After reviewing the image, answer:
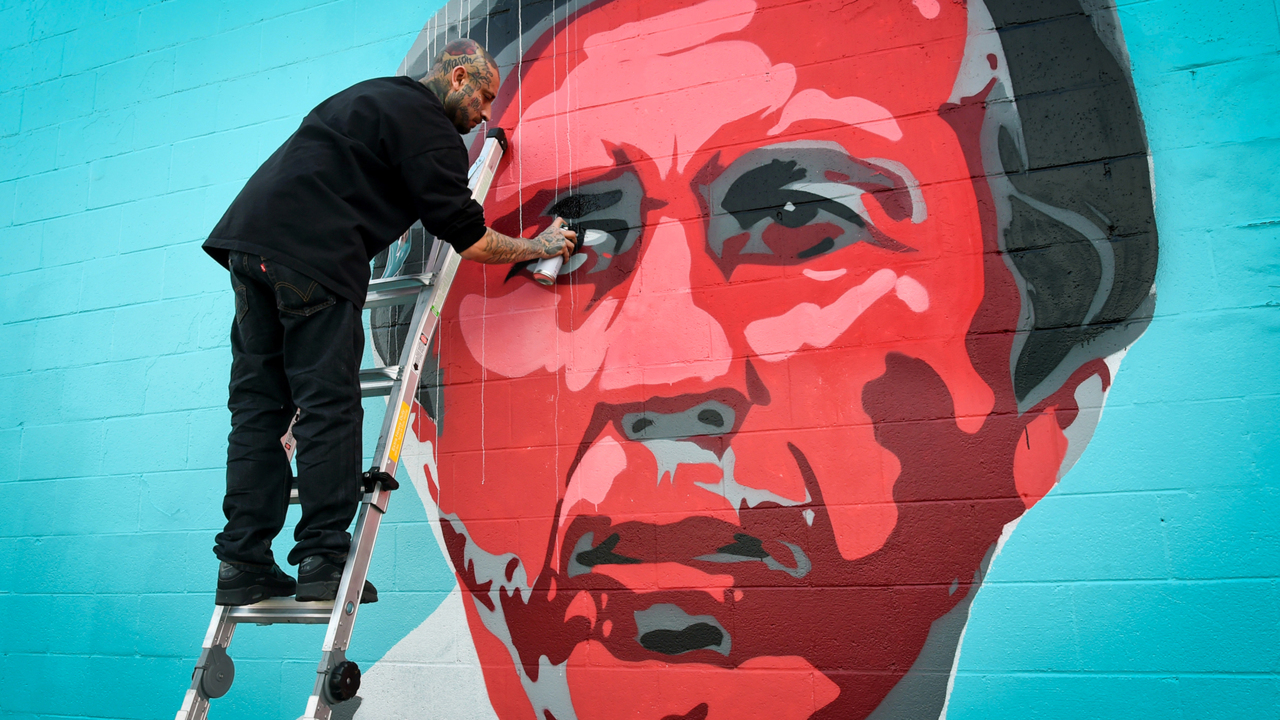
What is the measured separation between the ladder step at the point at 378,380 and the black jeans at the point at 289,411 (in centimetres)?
20

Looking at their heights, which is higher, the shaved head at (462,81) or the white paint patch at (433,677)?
the shaved head at (462,81)

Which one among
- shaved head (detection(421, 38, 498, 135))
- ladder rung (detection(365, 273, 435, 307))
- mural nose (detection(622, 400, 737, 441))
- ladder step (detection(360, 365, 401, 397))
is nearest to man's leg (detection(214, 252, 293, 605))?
ladder step (detection(360, 365, 401, 397))

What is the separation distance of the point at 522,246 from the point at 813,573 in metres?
1.27

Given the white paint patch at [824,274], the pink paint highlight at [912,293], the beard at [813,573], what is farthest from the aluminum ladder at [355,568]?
the pink paint highlight at [912,293]

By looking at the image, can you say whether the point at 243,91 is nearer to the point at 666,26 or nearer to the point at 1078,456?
the point at 666,26

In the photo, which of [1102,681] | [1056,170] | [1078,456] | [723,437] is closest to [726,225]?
[723,437]

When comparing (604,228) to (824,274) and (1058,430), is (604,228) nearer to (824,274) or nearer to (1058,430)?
(824,274)

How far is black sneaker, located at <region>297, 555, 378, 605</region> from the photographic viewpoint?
1.71 m

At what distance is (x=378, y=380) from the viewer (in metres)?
2.15

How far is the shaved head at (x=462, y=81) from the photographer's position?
6.93 feet

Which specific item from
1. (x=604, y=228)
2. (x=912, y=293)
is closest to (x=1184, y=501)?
(x=912, y=293)

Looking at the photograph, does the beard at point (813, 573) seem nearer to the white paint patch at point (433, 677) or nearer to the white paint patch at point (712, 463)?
the white paint patch at point (712, 463)

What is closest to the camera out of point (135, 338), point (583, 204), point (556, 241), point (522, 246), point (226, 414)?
point (522, 246)

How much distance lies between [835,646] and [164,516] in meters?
2.39
